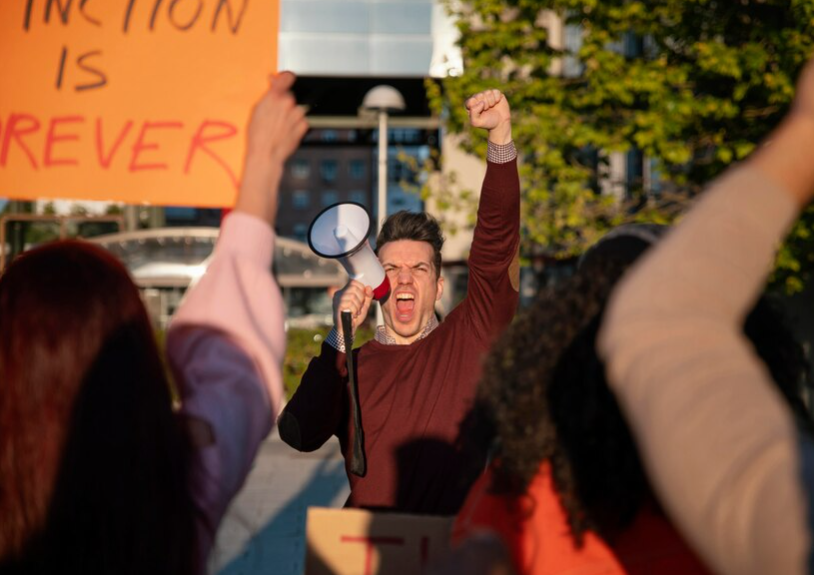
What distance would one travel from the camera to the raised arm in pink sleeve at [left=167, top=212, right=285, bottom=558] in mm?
1559

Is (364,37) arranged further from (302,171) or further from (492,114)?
(302,171)

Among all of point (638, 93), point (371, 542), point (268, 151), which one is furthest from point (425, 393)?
point (638, 93)

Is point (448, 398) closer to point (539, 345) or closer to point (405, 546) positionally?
point (405, 546)

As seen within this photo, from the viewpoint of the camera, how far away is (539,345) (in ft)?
5.11

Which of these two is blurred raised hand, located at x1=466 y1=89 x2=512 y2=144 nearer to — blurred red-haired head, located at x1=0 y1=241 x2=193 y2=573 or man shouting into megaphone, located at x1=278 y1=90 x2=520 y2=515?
man shouting into megaphone, located at x1=278 y1=90 x2=520 y2=515

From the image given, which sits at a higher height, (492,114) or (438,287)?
(492,114)

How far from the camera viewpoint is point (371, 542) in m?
2.04

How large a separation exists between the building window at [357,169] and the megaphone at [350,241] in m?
90.5

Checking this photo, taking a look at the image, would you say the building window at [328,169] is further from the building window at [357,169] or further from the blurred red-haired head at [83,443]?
the blurred red-haired head at [83,443]

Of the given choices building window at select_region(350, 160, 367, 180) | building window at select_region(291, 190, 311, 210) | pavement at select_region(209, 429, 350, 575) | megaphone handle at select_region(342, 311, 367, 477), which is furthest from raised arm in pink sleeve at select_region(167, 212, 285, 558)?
building window at select_region(291, 190, 311, 210)

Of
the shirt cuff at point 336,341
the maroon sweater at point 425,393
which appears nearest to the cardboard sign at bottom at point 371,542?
the maroon sweater at point 425,393

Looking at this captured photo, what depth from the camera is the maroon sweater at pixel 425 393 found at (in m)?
3.01

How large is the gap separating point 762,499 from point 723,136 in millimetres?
9294

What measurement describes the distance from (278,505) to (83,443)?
24.0ft
